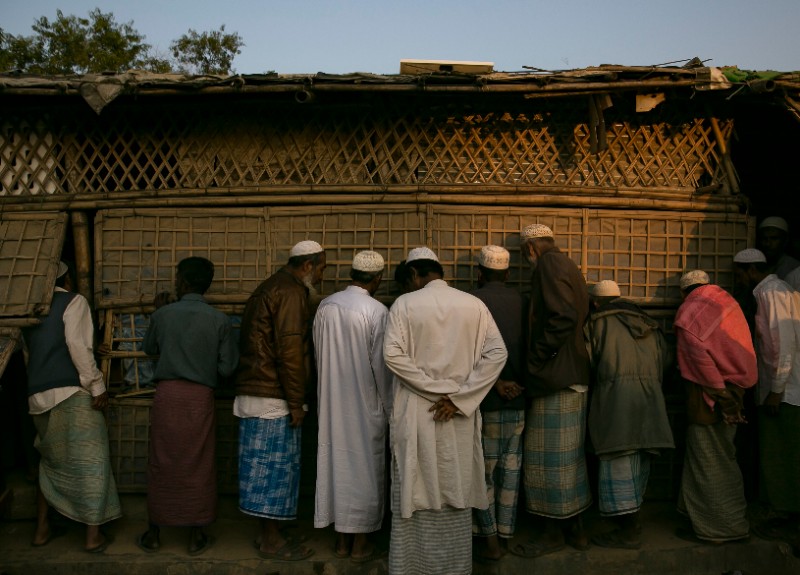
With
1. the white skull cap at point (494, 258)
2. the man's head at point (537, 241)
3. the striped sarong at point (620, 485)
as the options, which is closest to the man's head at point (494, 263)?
the white skull cap at point (494, 258)

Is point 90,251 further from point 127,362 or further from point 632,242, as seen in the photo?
point 632,242

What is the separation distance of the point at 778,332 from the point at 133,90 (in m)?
4.71

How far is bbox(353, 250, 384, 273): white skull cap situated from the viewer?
441 centimetres

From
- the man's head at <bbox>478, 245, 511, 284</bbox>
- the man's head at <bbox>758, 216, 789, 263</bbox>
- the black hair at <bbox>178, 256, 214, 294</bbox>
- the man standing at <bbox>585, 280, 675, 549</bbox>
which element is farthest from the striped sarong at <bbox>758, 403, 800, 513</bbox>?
the black hair at <bbox>178, 256, 214, 294</bbox>

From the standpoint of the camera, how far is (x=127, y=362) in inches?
195

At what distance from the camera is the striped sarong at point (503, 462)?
14.2 ft

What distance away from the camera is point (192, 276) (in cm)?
452

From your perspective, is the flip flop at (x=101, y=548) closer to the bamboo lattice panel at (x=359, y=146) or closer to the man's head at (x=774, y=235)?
the bamboo lattice panel at (x=359, y=146)

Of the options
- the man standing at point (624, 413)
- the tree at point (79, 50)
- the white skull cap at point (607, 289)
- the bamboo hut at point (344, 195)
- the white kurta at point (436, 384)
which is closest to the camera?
the white kurta at point (436, 384)

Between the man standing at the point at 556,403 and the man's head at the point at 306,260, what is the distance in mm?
1474

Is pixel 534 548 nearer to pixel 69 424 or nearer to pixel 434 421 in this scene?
pixel 434 421

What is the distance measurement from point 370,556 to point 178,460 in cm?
138

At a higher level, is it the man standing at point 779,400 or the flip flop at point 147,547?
the man standing at point 779,400

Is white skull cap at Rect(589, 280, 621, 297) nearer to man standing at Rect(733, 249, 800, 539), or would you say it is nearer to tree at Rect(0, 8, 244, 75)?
man standing at Rect(733, 249, 800, 539)
